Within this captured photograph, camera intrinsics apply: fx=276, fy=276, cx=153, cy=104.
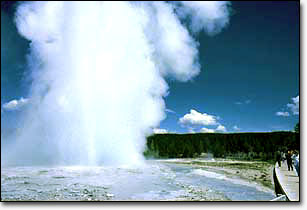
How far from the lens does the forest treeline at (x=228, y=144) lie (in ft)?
8.95

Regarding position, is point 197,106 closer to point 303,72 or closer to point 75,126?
point 303,72

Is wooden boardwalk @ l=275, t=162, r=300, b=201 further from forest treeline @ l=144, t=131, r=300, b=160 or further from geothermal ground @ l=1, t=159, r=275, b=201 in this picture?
forest treeline @ l=144, t=131, r=300, b=160

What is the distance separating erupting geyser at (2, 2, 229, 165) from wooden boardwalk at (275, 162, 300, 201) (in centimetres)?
129

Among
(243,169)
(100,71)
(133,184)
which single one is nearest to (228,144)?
(243,169)

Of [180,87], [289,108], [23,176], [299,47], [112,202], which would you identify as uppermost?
[299,47]

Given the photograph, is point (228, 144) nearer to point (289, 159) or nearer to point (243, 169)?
point (243, 169)

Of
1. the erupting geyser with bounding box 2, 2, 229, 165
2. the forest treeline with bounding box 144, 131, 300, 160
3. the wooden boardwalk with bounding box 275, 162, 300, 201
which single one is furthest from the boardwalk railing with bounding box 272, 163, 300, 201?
the erupting geyser with bounding box 2, 2, 229, 165

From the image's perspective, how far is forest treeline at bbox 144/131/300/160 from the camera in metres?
2.73

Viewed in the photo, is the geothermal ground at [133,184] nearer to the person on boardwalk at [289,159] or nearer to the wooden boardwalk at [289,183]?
the wooden boardwalk at [289,183]

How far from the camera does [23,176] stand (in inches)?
113

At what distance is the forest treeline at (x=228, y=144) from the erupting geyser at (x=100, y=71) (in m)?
0.29

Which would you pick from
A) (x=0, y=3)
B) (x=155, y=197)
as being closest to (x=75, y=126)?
(x=155, y=197)

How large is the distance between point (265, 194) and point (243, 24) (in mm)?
1704

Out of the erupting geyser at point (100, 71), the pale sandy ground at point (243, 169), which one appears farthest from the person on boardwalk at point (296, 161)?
the erupting geyser at point (100, 71)
